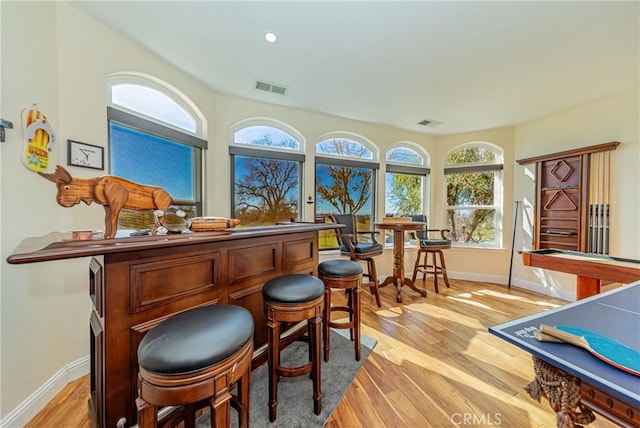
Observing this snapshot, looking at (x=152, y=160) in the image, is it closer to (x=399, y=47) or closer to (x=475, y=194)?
(x=399, y=47)

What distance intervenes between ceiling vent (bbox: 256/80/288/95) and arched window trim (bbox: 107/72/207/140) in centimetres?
79

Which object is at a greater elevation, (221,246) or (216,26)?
(216,26)

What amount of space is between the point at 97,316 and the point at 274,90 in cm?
275

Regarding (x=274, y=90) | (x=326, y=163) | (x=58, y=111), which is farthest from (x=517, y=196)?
(x=58, y=111)

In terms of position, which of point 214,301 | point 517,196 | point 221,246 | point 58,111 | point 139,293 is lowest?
point 214,301

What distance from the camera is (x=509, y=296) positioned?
3.56 metres

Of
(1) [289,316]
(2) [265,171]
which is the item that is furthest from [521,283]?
(2) [265,171]

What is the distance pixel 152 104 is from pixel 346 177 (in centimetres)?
280

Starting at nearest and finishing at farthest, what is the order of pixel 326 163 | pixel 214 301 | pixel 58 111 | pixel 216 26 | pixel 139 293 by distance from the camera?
pixel 139 293
pixel 214 301
pixel 58 111
pixel 216 26
pixel 326 163

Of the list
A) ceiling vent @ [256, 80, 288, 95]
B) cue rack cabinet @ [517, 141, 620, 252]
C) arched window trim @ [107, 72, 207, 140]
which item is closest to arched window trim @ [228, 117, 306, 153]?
arched window trim @ [107, 72, 207, 140]

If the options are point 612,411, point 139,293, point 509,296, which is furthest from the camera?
point 509,296

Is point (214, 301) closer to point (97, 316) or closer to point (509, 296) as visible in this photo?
point (97, 316)

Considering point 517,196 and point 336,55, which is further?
point 517,196

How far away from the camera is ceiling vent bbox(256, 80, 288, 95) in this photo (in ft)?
9.03
